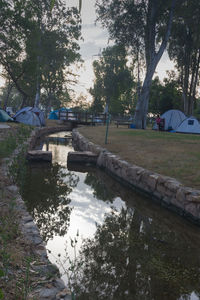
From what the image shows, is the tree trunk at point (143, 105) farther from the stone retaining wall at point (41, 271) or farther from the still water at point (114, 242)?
the stone retaining wall at point (41, 271)

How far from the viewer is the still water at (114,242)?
10.00 feet

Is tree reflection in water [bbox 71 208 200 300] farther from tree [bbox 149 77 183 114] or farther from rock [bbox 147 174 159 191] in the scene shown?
tree [bbox 149 77 183 114]

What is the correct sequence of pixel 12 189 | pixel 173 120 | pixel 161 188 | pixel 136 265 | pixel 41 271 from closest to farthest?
pixel 41 271 < pixel 136 265 < pixel 12 189 < pixel 161 188 < pixel 173 120

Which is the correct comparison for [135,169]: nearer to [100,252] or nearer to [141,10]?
[100,252]

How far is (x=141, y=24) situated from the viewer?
68.1 feet

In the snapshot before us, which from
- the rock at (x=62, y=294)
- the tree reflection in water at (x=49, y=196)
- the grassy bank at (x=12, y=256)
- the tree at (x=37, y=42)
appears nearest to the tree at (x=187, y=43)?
the tree at (x=37, y=42)

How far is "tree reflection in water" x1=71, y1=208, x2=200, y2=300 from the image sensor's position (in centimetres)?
295

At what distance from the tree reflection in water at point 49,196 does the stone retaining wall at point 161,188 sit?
4.88 ft

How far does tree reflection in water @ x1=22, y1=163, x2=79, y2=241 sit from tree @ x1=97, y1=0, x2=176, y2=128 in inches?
545

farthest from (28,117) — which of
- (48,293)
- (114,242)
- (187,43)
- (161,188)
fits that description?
(48,293)

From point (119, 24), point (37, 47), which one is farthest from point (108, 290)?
point (37, 47)

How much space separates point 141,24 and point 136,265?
21185mm

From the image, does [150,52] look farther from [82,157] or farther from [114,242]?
[114,242]

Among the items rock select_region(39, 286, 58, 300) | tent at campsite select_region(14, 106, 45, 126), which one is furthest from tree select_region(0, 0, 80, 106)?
rock select_region(39, 286, 58, 300)
